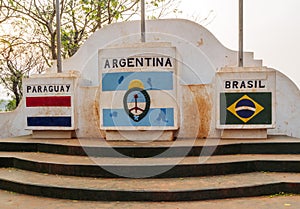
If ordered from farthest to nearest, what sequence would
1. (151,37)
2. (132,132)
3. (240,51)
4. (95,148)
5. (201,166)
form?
(151,37) → (240,51) → (132,132) → (95,148) → (201,166)

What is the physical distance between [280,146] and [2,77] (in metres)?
16.7

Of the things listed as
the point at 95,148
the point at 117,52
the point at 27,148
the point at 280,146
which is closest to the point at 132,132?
the point at 95,148

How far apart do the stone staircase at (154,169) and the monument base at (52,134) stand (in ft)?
Result: 1.83

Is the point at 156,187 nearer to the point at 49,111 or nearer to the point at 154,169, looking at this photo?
the point at 154,169

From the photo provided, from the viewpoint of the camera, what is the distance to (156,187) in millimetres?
4273

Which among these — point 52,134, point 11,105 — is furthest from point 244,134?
point 11,105

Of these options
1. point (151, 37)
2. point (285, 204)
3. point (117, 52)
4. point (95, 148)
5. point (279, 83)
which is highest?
point (151, 37)

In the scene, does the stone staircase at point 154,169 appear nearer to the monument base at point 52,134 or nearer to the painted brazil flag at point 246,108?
the painted brazil flag at point 246,108

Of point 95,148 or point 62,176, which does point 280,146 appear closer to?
point 95,148

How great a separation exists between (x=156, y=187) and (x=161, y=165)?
18.5 inches

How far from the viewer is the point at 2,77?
738 inches

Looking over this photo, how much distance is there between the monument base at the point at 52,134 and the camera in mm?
6598

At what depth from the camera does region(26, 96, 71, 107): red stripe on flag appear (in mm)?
6590

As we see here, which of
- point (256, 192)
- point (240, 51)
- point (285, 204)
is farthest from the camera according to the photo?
point (240, 51)
